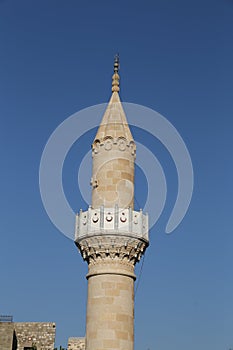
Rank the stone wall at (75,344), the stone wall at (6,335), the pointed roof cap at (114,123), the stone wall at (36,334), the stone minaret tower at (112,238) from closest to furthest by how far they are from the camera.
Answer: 1. the stone minaret tower at (112,238)
2. the pointed roof cap at (114,123)
3. the stone wall at (75,344)
4. the stone wall at (6,335)
5. the stone wall at (36,334)

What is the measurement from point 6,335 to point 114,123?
13644mm

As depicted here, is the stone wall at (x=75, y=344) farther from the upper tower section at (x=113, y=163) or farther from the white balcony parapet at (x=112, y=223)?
the upper tower section at (x=113, y=163)

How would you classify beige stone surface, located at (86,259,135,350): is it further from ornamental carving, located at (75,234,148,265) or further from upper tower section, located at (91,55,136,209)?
upper tower section, located at (91,55,136,209)

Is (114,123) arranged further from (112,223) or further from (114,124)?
(112,223)

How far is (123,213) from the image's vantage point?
17641mm

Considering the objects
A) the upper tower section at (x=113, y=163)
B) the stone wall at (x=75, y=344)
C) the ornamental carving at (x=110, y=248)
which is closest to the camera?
the ornamental carving at (x=110, y=248)

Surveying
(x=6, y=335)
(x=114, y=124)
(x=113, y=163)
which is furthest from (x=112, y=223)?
(x=6, y=335)

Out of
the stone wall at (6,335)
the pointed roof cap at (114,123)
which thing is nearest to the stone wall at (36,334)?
the stone wall at (6,335)

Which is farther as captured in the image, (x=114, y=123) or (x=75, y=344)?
(x=75, y=344)

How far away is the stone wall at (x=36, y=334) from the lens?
28.1 m

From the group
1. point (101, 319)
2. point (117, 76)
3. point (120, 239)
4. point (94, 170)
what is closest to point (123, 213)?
point (120, 239)

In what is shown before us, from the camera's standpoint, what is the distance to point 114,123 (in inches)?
757

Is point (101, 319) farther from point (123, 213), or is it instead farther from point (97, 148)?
point (97, 148)

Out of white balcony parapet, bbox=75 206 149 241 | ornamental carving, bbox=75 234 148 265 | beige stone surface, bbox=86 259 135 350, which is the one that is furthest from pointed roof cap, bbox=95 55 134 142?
beige stone surface, bbox=86 259 135 350
